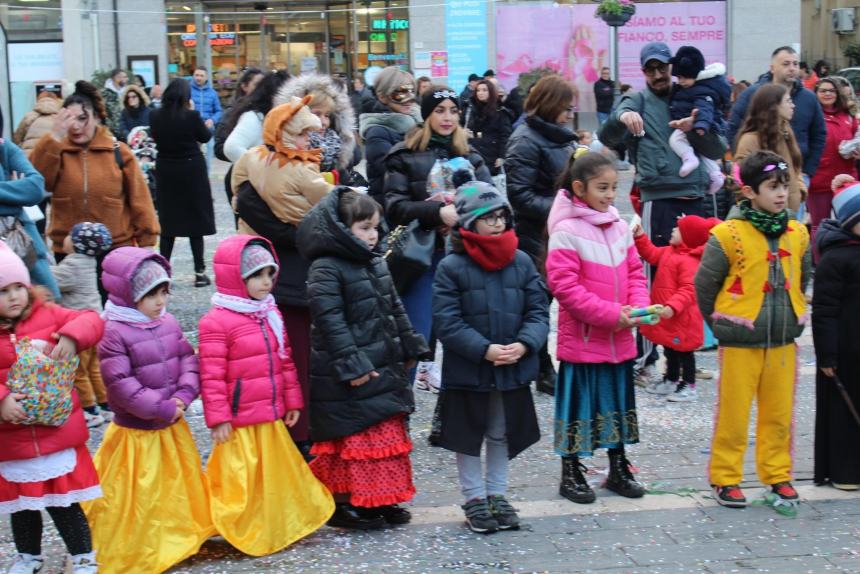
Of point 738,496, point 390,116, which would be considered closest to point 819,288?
point 738,496

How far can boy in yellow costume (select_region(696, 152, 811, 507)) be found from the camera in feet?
18.3

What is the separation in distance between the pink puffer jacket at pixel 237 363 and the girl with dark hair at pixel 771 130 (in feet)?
12.2

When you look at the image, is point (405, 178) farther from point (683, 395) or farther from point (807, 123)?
point (807, 123)

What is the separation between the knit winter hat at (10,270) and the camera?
184 inches

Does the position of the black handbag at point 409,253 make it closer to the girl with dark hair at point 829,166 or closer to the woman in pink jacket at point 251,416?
the woman in pink jacket at point 251,416

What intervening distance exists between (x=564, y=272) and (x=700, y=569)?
1.52 metres

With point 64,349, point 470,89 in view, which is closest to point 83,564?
point 64,349

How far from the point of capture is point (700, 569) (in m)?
4.95

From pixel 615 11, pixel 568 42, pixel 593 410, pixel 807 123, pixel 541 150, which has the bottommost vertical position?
pixel 593 410

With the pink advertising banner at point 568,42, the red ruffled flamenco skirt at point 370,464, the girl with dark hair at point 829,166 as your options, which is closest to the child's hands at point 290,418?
the red ruffled flamenco skirt at point 370,464

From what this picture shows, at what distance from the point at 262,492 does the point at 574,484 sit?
1.55 m

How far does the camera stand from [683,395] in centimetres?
759

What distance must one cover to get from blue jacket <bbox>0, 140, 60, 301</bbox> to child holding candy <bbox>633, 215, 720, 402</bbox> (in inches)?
136

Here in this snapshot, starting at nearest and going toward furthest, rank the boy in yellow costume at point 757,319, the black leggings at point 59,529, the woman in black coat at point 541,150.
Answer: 1. the black leggings at point 59,529
2. the boy in yellow costume at point 757,319
3. the woman in black coat at point 541,150
